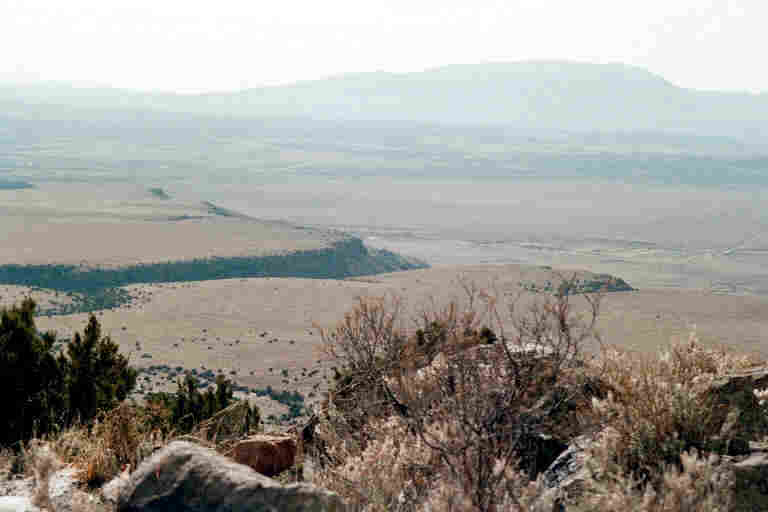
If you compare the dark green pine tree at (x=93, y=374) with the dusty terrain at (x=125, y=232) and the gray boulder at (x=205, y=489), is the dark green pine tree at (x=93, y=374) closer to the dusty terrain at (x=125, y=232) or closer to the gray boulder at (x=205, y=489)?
the gray boulder at (x=205, y=489)

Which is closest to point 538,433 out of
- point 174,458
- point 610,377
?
point 610,377

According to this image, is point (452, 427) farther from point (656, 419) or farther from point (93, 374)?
point (93, 374)

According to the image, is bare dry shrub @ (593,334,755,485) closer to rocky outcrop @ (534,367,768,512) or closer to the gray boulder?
rocky outcrop @ (534,367,768,512)

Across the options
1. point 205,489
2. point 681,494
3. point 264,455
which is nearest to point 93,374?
point 264,455

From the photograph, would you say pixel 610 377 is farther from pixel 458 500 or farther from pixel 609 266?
pixel 609 266

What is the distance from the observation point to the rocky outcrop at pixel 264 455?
7609 mm

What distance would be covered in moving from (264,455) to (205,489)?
1873 millimetres

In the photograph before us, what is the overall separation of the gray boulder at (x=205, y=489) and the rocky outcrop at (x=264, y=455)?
1.37m

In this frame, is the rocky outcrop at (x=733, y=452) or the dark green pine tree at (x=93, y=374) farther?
the dark green pine tree at (x=93, y=374)

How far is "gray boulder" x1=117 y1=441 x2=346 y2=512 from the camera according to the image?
216 inches

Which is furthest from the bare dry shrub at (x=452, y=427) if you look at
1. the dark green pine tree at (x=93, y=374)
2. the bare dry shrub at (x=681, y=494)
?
the dark green pine tree at (x=93, y=374)

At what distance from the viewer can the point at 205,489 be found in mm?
5832

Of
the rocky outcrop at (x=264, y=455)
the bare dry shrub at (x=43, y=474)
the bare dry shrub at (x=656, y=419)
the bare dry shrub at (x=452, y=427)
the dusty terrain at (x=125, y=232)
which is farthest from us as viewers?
the dusty terrain at (x=125, y=232)

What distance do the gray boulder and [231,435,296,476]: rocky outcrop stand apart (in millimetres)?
1368
